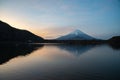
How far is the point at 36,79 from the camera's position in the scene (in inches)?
776

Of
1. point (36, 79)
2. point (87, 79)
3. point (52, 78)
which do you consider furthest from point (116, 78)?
point (36, 79)

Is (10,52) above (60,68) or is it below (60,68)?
above

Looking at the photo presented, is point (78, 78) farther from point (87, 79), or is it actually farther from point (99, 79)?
point (99, 79)

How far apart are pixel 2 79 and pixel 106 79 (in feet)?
40.5

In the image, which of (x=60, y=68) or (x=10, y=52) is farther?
(x=10, y=52)

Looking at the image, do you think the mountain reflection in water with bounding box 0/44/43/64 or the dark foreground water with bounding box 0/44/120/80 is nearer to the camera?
the dark foreground water with bounding box 0/44/120/80

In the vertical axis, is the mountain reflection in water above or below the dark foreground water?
above

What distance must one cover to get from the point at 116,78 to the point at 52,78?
25.5 feet

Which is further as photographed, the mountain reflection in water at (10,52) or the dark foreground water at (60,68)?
the mountain reflection in water at (10,52)

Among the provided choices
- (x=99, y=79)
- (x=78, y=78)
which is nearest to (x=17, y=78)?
(x=78, y=78)

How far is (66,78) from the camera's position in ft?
65.3

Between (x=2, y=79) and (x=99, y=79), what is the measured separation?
11.5 m

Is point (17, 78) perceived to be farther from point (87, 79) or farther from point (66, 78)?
point (87, 79)

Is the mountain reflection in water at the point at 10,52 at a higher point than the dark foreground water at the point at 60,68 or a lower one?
higher
